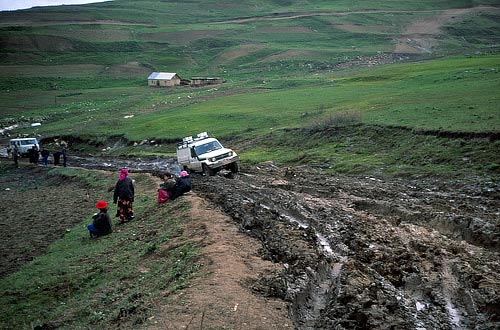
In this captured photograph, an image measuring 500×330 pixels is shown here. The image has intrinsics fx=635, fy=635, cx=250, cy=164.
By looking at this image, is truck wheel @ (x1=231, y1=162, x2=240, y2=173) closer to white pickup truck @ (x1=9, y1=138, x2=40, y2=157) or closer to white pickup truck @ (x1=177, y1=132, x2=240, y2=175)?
white pickup truck @ (x1=177, y1=132, x2=240, y2=175)

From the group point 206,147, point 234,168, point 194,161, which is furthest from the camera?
point 206,147

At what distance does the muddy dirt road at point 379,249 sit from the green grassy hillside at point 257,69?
9365 mm

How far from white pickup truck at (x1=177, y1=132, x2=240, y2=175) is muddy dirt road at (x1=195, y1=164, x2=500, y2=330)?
17.4 feet

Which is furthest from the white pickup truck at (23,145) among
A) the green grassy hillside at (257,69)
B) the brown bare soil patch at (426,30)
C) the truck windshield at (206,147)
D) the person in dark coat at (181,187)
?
the brown bare soil patch at (426,30)

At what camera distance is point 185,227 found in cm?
1873

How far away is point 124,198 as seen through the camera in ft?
74.2

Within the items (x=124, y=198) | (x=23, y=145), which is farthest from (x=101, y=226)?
(x=23, y=145)

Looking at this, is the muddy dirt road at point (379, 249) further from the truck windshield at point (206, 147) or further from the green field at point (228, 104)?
the truck windshield at point (206, 147)

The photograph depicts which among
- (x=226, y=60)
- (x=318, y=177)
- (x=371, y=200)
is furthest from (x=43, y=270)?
(x=226, y=60)

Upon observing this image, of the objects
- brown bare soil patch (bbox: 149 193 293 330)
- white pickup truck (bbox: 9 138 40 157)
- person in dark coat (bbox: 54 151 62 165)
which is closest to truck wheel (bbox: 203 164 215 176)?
brown bare soil patch (bbox: 149 193 293 330)

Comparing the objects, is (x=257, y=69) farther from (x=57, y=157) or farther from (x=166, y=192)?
(x=166, y=192)

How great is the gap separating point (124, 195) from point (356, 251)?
10234 millimetres

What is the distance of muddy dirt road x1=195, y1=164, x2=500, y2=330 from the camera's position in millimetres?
11258

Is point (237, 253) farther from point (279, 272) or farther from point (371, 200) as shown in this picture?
point (371, 200)
